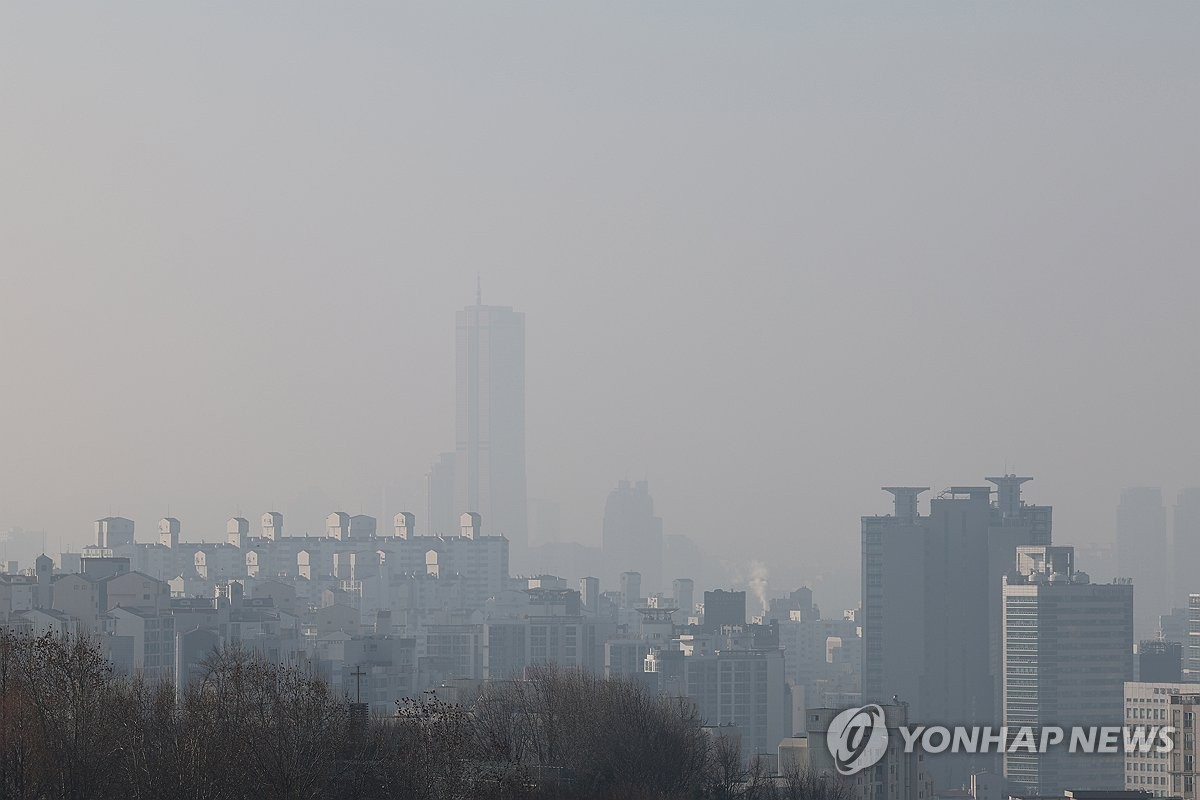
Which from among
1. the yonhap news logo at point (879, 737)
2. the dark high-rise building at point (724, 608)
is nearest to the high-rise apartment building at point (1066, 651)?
the dark high-rise building at point (724, 608)

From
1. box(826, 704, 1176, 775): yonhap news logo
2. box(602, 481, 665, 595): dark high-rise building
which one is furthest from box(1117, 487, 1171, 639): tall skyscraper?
box(826, 704, 1176, 775): yonhap news logo

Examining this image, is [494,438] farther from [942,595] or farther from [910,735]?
[910,735]

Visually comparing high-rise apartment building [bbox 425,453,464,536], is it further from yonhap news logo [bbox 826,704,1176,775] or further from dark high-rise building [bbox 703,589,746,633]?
yonhap news logo [bbox 826,704,1176,775]

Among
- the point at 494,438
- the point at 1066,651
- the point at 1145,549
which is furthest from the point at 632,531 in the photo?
the point at 1066,651

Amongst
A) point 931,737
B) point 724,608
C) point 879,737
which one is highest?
point 879,737

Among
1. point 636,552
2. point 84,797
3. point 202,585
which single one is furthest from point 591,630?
point 636,552

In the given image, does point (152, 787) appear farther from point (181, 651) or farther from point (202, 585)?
point (202, 585)
